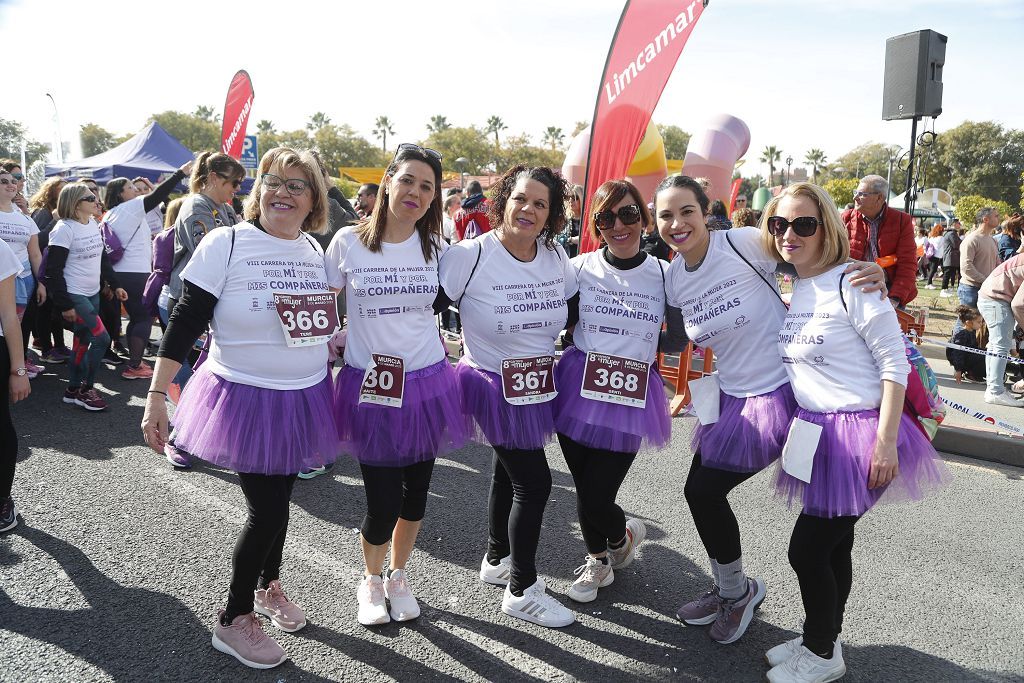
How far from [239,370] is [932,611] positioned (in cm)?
319

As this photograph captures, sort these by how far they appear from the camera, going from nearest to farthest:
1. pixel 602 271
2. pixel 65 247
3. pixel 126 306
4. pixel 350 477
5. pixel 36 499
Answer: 1. pixel 602 271
2. pixel 36 499
3. pixel 350 477
4. pixel 65 247
5. pixel 126 306

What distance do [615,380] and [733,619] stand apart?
1116 mm

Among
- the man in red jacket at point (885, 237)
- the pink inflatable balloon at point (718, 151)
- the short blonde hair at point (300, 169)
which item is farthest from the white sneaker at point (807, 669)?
the pink inflatable balloon at point (718, 151)

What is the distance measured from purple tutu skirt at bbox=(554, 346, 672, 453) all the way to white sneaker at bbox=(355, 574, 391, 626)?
1048mm

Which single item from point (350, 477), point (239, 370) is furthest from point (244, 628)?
point (350, 477)

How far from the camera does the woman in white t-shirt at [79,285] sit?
5930mm

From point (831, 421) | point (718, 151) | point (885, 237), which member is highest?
point (718, 151)

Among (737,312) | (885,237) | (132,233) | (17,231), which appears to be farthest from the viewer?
(132,233)

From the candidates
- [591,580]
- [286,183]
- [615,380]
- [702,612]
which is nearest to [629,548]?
[591,580]

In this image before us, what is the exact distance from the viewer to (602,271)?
10.3ft

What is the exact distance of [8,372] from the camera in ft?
11.7

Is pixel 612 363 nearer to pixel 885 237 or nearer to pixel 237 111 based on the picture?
pixel 885 237

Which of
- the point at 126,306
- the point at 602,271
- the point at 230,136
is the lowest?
the point at 126,306

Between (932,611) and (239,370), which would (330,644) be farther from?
(932,611)
